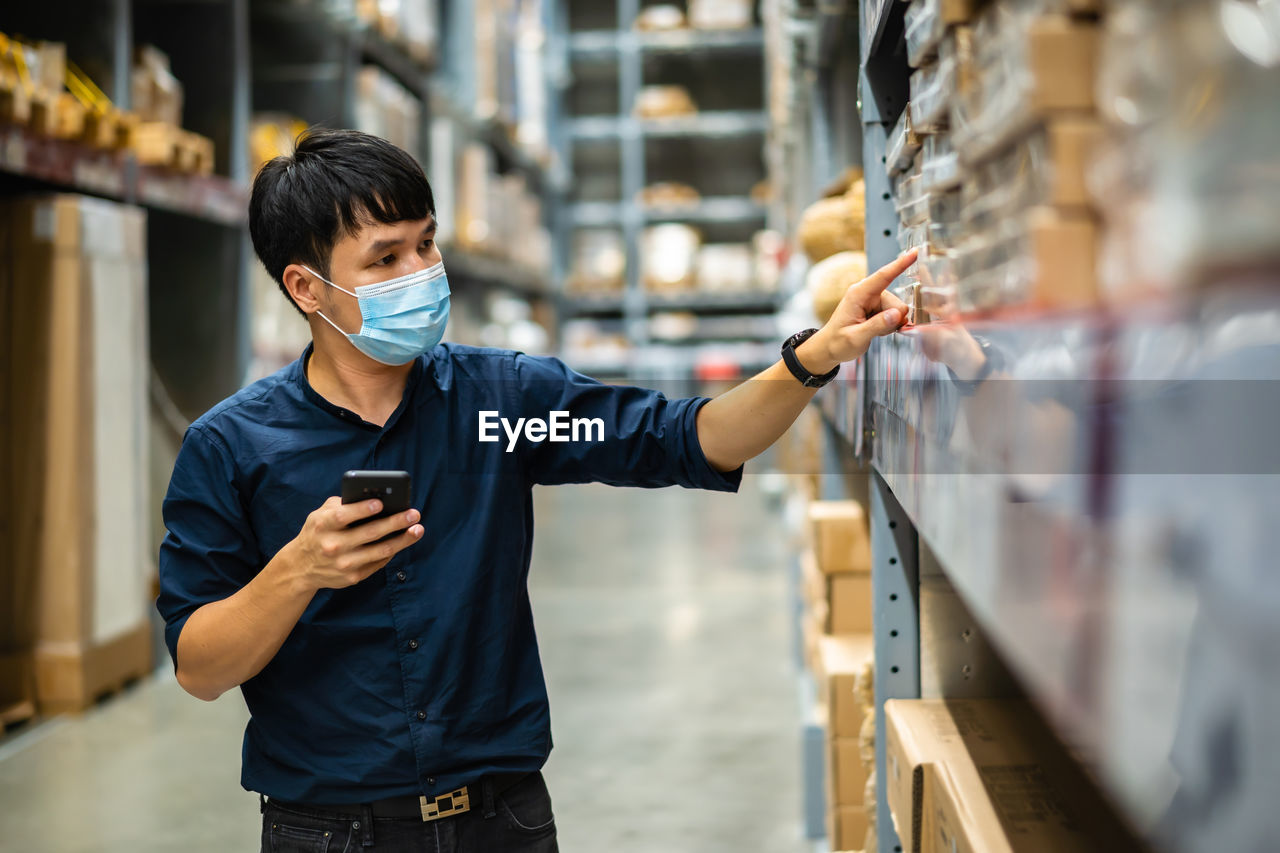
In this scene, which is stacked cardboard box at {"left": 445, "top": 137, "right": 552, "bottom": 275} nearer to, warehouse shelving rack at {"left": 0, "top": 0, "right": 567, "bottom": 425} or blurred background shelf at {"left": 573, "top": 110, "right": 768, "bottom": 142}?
warehouse shelving rack at {"left": 0, "top": 0, "right": 567, "bottom": 425}

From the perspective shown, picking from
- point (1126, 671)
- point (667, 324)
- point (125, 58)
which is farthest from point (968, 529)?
point (667, 324)

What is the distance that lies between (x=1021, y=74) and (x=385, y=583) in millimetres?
997

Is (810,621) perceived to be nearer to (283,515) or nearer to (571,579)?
(283,515)

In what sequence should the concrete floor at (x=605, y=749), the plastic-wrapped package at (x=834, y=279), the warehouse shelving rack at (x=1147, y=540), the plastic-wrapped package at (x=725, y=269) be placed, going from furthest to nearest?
1. the plastic-wrapped package at (x=725, y=269)
2. the concrete floor at (x=605, y=749)
3. the plastic-wrapped package at (x=834, y=279)
4. the warehouse shelving rack at (x=1147, y=540)

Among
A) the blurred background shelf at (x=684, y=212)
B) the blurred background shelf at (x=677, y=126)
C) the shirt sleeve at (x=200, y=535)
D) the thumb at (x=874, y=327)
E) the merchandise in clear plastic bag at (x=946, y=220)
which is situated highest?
the blurred background shelf at (x=677, y=126)

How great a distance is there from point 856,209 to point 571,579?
4012 millimetres

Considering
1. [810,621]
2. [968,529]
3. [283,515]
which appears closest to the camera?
[968,529]

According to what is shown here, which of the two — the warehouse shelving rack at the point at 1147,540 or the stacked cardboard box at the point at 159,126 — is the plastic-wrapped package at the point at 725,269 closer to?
the stacked cardboard box at the point at 159,126

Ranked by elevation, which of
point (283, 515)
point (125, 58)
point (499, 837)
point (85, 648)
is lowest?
point (85, 648)

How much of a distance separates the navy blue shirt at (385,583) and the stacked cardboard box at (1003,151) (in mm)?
570

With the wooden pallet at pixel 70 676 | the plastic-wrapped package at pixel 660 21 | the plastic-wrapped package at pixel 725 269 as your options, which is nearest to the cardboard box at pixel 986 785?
the wooden pallet at pixel 70 676

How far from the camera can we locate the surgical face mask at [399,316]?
1377 mm

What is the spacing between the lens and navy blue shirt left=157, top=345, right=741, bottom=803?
1.33m

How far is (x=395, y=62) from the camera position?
5949mm
